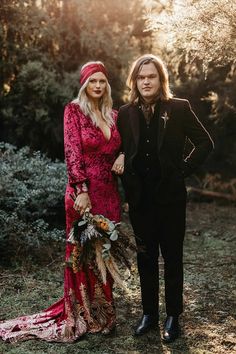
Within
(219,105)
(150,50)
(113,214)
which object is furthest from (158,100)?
(150,50)

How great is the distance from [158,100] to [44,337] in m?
2.11

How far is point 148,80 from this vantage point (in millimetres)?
3918

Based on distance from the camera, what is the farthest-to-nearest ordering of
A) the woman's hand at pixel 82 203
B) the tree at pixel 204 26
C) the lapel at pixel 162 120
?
the tree at pixel 204 26 → the woman's hand at pixel 82 203 → the lapel at pixel 162 120

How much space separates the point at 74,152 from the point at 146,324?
5.02 feet

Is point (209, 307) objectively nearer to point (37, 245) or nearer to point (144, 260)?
point (144, 260)

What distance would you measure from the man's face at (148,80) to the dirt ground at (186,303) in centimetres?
195

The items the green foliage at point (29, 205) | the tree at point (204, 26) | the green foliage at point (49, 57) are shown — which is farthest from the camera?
the green foliage at point (49, 57)

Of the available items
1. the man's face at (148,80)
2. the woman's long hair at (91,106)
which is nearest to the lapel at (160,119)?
the man's face at (148,80)

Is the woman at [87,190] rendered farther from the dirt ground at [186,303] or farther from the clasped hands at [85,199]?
the dirt ground at [186,303]

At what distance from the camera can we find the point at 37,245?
6.22m

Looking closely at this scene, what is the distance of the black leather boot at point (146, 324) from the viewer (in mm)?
4230

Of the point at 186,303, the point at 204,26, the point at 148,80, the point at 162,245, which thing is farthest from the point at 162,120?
the point at 186,303

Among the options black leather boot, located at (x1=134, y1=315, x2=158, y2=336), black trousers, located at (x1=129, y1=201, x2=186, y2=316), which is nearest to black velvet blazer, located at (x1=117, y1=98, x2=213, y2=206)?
black trousers, located at (x1=129, y1=201, x2=186, y2=316)

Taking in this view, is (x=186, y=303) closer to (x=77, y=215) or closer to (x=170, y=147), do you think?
(x=77, y=215)
